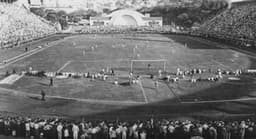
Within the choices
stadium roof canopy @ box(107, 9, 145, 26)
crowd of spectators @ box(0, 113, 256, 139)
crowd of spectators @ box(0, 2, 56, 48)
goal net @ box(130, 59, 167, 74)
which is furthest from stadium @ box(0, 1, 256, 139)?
stadium roof canopy @ box(107, 9, 145, 26)

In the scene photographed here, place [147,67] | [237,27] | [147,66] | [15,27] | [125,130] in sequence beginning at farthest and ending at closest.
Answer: [15,27]
[237,27]
[147,66]
[147,67]
[125,130]

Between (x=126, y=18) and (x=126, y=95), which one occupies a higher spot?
(x=126, y=18)

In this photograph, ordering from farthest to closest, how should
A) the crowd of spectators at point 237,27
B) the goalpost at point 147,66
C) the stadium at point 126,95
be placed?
the crowd of spectators at point 237,27, the goalpost at point 147,66, the stadium at point 126,95

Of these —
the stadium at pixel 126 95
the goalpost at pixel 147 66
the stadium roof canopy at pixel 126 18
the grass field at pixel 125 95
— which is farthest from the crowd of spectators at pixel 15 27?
the stadium roof canopy at pixel 126 18

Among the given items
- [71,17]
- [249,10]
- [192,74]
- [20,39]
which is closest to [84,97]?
[192,74]

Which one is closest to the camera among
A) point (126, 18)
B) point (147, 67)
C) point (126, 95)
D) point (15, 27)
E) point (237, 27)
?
point (126, 95)

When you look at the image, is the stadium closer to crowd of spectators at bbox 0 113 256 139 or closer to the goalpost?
crowd of spectators at bbox 0 113 256 139

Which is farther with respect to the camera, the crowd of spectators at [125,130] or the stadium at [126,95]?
the stadium at [126,95]

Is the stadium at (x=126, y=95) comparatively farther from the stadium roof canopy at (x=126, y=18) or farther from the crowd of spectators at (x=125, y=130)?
the stadium roof canopy at (x=126, y=18)

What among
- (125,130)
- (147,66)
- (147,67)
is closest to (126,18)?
(147,66)

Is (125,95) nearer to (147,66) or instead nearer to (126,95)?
(126,95)
